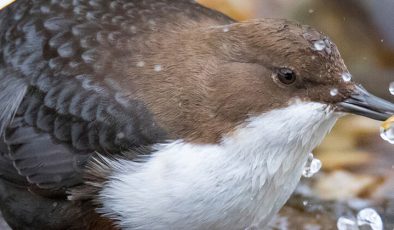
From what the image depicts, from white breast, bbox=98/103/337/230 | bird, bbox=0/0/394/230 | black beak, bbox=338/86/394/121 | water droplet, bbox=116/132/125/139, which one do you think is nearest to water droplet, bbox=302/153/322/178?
bird, bbox=0/0/394/230

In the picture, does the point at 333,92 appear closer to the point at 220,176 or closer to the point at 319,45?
the point at 319,45

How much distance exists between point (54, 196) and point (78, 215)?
16cm

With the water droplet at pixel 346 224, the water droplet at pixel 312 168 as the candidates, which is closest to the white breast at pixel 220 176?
the water droplet at pixel 346 224

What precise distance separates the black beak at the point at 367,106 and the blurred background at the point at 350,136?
4.69 ft

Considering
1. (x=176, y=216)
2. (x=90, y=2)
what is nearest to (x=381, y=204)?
(x=176, y=216)

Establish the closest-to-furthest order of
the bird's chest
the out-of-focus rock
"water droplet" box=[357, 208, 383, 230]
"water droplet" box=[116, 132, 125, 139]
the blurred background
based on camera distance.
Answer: the bird's chest < "water droplet" box=[116, 132, 125, 139] < "water droplet" box=[357, 208, 383, 230] < the blurred background < the out-of-focus rock

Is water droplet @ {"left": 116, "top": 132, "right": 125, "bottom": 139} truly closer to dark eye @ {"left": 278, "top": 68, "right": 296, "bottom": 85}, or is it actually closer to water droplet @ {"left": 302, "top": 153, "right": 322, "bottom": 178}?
dark eye @ {"left": 278, "top": 68, "right": 296, "bottom": 85}

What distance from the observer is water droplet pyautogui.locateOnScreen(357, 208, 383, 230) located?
19.1ft

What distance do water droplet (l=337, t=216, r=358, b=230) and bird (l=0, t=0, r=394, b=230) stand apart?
998 mm

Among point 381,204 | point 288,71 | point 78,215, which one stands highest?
point 288,71

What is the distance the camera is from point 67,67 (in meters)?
4.89

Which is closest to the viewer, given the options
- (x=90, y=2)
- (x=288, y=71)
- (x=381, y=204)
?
(x=288, y=71)

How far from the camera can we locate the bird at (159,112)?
4500mm

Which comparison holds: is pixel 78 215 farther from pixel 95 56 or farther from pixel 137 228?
pixel 95 56
